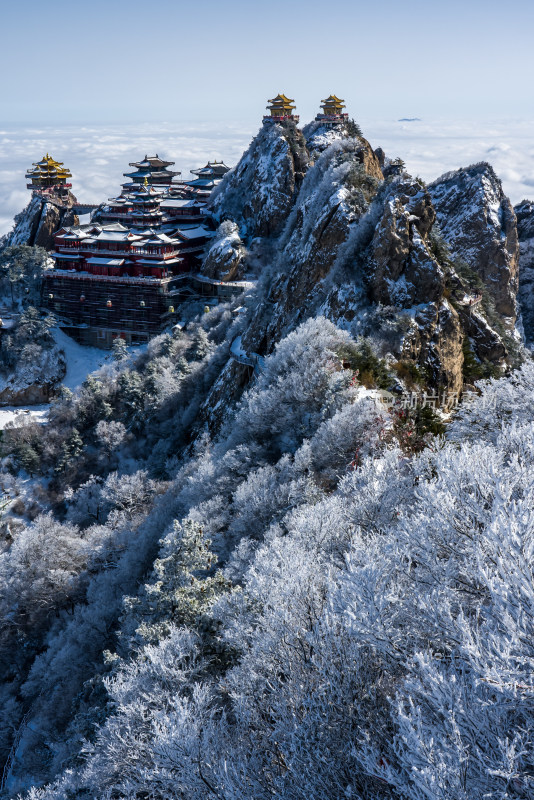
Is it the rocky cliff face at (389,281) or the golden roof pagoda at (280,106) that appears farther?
the golden roof pagoda at (280,106)

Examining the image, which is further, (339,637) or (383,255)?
(383,255)

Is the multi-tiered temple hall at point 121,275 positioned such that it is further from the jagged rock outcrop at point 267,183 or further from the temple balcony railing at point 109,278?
the jagged rock outcrop at point 267,183

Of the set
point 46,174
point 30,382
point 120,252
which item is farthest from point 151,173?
point 30,382

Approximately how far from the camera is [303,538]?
16.3 metres

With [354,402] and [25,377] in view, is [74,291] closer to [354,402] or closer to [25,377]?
[25,377]

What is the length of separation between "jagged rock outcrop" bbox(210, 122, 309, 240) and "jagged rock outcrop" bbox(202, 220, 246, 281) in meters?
4.36

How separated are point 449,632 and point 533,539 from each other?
1891 mm

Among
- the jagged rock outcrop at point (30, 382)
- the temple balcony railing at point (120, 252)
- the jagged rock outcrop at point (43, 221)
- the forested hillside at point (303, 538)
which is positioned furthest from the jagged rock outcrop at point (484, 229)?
the jagged rock outcrop at point (43, 221)

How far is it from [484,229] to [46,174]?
65489 mm

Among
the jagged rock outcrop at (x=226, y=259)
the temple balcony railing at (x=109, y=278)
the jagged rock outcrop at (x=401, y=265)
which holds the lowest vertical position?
the temple balcony railing at (x=109, y=278)

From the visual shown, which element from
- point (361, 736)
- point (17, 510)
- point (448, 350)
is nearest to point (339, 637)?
point (361, 736)

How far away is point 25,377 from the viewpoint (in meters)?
62.4

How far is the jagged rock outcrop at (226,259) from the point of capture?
68.4 m

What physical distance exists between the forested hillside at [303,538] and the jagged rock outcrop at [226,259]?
1.32 feet
